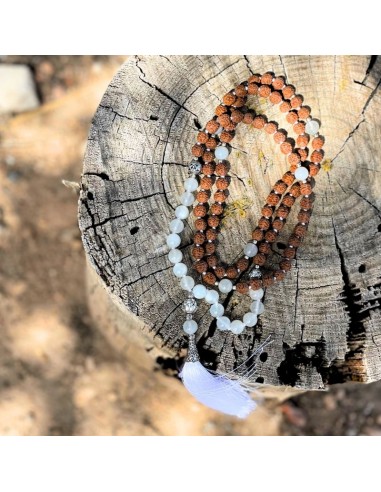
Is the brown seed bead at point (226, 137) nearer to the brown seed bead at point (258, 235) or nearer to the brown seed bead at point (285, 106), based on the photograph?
the brown seed bead at point (285, 106)

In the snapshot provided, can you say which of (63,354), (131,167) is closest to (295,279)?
(131,167)

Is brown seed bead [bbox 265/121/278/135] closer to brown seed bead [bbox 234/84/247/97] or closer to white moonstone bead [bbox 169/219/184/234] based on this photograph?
brown seed bead [bbox 234/84/247/97]

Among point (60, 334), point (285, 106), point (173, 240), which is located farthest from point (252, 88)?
point (60, 334)

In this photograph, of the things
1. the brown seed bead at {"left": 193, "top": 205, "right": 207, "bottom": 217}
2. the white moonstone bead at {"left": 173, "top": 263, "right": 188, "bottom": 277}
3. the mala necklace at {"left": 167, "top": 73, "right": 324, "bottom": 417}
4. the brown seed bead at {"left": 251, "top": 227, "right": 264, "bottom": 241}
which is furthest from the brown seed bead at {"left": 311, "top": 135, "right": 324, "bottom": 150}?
the white moonstone bead at {"left": 173, "top": 263, "right": 188, "bottom": 277}

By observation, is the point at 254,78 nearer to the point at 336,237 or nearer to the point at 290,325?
the point at 336,237

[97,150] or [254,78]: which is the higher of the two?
[254,78]

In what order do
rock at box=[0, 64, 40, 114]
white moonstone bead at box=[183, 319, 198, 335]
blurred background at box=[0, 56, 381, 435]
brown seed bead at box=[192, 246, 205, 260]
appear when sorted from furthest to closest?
rock at box=[0, 64, 40, 114] → blurred background at box=[0, 56, 381, 435] → brown seed bead at box=[192, 246, 205, 260] → white moonstone bead at box=[183, 319, 198, 335]

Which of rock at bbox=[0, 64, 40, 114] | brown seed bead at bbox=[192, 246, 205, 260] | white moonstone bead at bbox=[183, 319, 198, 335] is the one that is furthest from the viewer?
rock at bbox=[0, 64, 40, 114]
